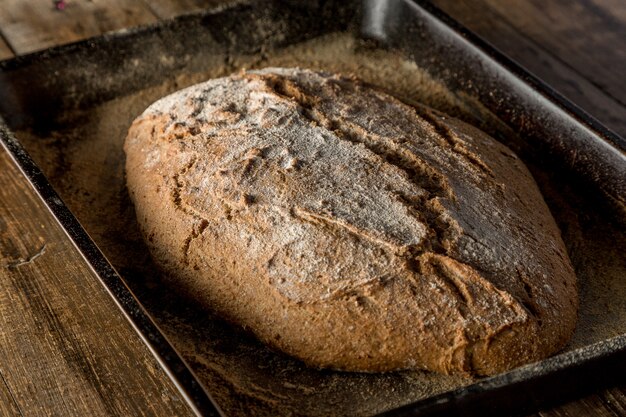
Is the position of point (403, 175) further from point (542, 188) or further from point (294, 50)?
point (294, 50)

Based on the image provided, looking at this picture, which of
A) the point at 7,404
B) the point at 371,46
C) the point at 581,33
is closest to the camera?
the point at 7,404

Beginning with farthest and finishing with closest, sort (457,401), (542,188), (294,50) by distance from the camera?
(294,50) → (542,188) → (457,401)

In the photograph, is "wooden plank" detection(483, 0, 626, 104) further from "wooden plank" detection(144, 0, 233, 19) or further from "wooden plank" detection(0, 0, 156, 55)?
"wooden plank" detection(0, 0, 156, 55)

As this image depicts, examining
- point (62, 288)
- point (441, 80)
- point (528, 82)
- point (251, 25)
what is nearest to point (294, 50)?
point (251, 25)

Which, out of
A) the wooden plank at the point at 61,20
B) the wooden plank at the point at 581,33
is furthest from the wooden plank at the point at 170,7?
the wooden plank at the point at 581,33

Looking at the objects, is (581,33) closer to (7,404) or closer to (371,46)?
(371,46)

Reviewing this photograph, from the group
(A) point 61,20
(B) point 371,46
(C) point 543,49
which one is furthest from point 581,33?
(A) point 61,20
